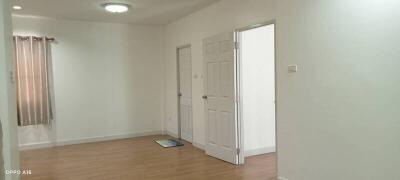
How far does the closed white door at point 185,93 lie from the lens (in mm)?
5738

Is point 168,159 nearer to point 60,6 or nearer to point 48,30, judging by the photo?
point 60,6

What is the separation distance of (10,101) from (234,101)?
2758mm

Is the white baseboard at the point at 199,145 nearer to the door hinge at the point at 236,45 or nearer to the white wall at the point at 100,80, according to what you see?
the white wall at the point at 100,80

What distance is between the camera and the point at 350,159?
2.60 m

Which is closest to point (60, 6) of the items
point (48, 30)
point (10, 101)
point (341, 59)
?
point (48, 30)

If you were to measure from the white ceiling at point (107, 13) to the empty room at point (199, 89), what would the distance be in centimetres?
3

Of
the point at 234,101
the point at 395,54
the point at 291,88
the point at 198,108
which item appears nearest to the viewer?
the point at 395,54

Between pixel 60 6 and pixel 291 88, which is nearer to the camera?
pixel 291 88

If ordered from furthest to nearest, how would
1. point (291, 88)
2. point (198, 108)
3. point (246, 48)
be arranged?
point (198, 108), point (246, 48), point (291, 88)

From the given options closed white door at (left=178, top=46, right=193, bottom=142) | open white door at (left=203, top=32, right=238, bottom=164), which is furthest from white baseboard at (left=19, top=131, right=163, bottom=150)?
open white door at (left=203, top=32, right=238, bottom=164)

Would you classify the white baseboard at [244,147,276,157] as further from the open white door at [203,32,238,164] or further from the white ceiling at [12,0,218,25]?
the white ceiling at [12,0,218,25]

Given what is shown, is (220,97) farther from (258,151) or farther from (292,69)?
(292,69)

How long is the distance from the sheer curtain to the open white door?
10.3 feet

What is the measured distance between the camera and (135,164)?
14.2 ft
